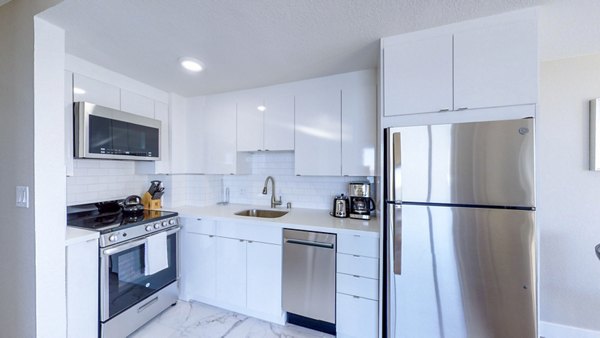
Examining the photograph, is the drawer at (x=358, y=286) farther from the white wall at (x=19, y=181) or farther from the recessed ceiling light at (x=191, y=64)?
the recessed ceiling light at (x=191, y=64)

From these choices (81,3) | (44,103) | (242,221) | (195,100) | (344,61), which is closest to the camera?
(81,3)

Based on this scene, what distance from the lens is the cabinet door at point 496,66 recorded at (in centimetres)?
131

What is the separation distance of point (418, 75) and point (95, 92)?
261 centimetres

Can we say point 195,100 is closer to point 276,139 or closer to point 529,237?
point 276,139

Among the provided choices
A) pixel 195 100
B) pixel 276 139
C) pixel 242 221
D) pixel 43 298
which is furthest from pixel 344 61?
pixel 43 298

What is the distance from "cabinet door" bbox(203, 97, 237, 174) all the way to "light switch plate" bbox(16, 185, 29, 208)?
1.52 m

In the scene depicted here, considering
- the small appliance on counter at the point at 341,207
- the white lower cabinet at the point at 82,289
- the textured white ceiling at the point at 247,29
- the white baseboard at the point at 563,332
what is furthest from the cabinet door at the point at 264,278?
the white baseboard at the point at 563,332

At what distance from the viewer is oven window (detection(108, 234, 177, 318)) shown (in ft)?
5.84

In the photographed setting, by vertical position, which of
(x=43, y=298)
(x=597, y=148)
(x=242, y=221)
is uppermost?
(x=597, y=148)

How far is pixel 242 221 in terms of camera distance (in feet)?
7.13

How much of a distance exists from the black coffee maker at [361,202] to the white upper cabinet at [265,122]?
2.54 ft

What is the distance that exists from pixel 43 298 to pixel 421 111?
2.58 m

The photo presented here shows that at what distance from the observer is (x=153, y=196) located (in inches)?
102

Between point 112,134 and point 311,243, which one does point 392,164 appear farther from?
point 112,134
